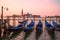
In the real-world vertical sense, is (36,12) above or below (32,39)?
above

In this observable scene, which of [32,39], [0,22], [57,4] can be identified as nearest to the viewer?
[32,39]

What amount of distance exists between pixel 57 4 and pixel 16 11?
130 cm

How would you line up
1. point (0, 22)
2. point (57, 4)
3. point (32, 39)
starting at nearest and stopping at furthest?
point (32, 39), point (0, 22), point (57, 4)

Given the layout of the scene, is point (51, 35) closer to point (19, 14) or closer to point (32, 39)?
point (32, 39)

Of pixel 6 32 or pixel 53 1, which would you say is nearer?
pixel 6 32

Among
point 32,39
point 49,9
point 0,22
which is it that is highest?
point 49,9

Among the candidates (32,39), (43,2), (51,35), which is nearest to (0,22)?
(32,39)

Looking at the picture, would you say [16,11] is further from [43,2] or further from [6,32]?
[6,32]

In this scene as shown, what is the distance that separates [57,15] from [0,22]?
202 centimetres

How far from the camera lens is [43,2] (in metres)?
5.69

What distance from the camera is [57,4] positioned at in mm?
5477

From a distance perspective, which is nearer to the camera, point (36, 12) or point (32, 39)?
point (32, 39)

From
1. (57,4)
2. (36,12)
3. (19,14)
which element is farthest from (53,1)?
(19,14)

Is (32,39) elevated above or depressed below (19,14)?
below
